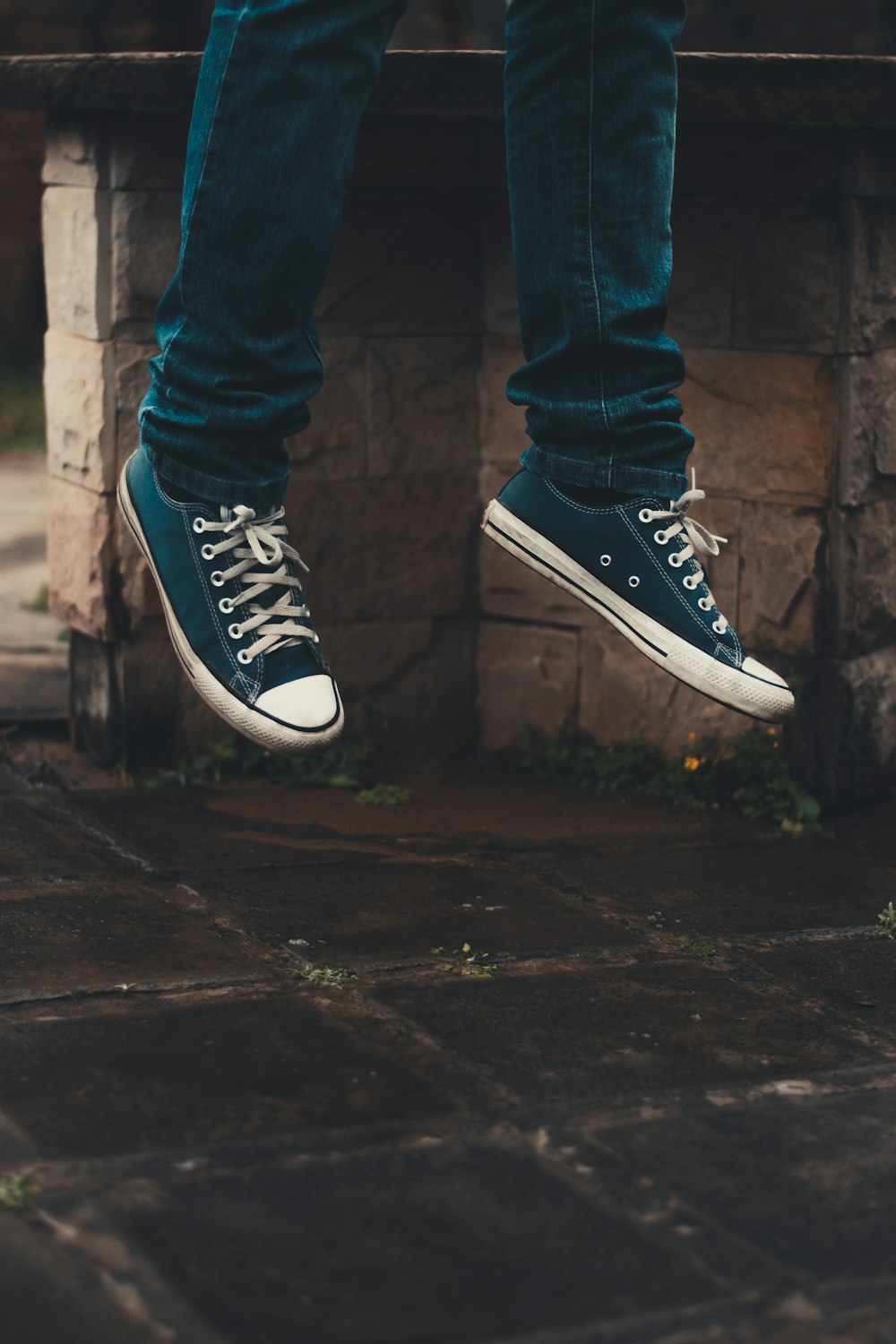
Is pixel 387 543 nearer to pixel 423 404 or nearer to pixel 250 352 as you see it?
pixel 423 404

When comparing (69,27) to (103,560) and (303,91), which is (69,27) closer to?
(103,560)

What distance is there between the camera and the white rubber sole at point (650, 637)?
213 centimetres

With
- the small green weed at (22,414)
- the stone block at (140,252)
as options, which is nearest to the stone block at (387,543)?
the stone block at (140,252)

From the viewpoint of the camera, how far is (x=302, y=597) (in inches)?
86.0

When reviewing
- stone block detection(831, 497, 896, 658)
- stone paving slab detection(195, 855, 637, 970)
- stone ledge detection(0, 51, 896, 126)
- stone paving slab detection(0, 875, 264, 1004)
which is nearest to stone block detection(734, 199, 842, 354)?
stone ledge detection(0, 51, 896, 126)

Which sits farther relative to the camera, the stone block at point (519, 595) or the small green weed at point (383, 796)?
the stone block at point (519, 595)

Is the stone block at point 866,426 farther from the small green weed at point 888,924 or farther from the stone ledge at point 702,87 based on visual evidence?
the small green weed at point 888,924

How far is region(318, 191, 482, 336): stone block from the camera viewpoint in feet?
10.2

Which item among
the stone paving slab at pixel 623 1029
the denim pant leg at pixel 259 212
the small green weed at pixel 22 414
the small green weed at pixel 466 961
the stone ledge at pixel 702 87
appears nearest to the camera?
the stone paving slab at pixel 623 1029

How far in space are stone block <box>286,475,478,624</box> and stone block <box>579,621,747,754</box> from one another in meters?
0.29

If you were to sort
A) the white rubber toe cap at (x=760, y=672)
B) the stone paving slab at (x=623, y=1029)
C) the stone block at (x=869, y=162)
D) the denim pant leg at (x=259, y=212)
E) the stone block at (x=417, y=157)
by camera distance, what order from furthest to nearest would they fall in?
the stone block at (x=417, y=157), the stone block at (x=869, y=162), the white rubber toe cap at (x=760, y=672), the denim pant leg at (x=259, y=212), the stone paving slab at (x=623, y=1029)

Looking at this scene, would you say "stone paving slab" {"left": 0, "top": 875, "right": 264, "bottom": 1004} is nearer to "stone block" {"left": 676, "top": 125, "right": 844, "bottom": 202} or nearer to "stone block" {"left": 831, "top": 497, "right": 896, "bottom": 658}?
"stone block" {"left": 831, "top": 497, "right": 896, "bottom": 658}

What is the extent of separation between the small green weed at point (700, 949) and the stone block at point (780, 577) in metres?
0.92

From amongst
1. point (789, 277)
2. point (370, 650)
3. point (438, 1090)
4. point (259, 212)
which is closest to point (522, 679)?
point (370, 650)
